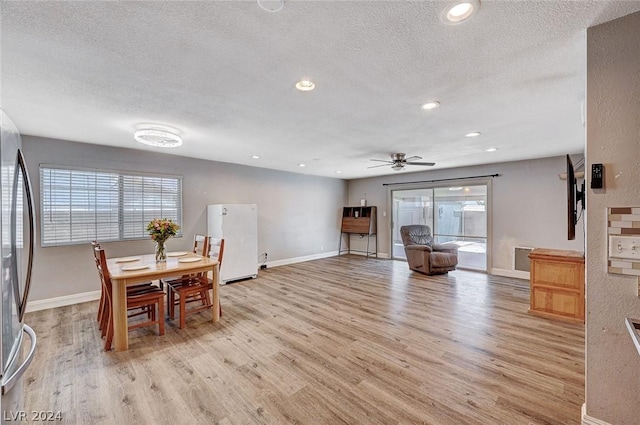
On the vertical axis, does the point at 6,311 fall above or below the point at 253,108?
below

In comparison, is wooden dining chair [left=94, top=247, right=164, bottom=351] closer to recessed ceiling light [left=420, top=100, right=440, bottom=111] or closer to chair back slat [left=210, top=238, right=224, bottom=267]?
chair back slat [left=210, top=238, right=224, bottom=267]

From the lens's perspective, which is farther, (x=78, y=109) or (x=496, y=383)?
(x=78, y=109)

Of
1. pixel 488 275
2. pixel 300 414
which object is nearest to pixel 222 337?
pixel 300 414

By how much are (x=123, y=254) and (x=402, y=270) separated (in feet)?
17.6

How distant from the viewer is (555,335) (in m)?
2.88

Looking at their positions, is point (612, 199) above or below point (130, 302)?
above

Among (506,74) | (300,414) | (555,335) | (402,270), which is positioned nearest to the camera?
(300,414)

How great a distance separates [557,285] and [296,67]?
13.0 feet

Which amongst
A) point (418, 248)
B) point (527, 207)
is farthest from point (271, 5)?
point (527, 207)

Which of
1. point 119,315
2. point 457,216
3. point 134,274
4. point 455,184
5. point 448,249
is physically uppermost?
point 455,184

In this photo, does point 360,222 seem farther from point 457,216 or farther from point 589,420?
point 589,420

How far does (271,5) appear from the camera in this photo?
1.31 m

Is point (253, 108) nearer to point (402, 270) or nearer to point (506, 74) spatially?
point (506, 74)

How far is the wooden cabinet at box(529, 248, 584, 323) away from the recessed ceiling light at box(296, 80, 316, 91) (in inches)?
139
